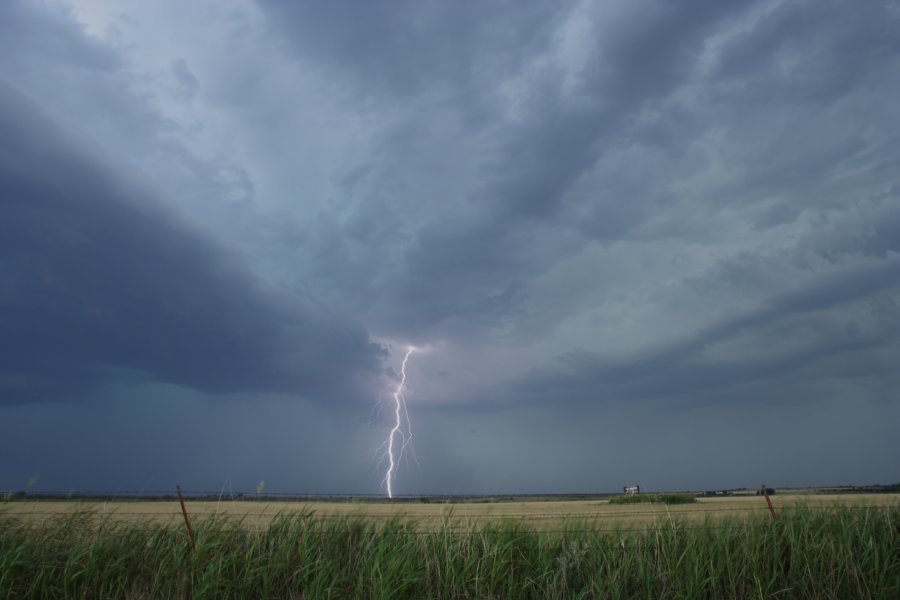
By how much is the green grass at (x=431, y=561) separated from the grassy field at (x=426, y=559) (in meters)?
0.03

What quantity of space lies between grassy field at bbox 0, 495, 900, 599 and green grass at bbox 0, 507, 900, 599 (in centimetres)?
3

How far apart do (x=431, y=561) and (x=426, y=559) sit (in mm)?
94

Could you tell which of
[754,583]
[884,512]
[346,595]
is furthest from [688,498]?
[346,595]

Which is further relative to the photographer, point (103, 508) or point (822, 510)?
point (822, 510)

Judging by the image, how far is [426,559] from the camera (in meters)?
10.6

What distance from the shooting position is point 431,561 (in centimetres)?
1063

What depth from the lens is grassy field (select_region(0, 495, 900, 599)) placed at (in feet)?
33.2

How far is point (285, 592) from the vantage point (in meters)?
10.3

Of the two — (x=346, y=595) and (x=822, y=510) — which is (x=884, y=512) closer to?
(x=822, y=510)

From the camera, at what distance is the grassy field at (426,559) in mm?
10117

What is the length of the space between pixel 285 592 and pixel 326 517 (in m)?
2.09

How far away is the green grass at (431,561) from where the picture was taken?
33.2ft

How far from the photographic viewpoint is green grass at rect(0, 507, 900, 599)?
33.2ft

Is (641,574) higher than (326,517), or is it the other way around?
(326,517)
